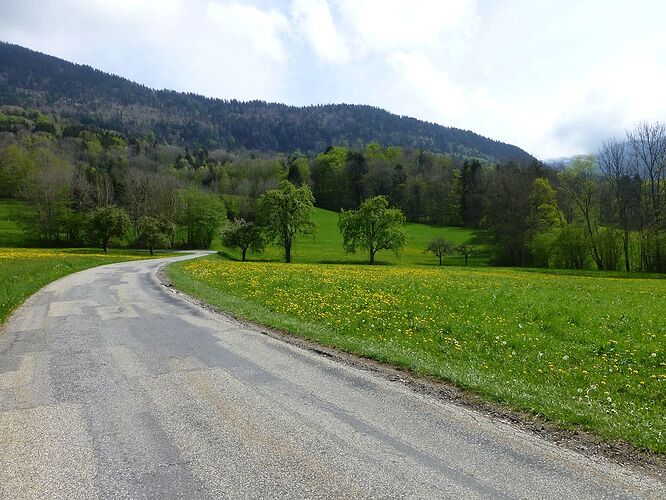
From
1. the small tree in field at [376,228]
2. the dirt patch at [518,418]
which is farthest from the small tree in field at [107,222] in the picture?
the dirt patch at [518,418]

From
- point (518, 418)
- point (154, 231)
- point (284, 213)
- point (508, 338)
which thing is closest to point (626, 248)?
point (284, 213)

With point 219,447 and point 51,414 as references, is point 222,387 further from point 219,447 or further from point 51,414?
point 51,414

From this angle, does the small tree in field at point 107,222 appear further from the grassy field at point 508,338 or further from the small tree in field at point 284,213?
the grassy field at point 508,338

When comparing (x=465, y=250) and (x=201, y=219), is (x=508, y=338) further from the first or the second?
(x=201, y=219)

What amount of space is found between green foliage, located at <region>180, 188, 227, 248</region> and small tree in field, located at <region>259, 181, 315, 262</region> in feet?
92.0

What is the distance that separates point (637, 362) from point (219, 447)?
9.61 meters

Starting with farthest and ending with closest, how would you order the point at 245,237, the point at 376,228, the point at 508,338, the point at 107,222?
the point at 376,228 → the point at 107,222 → the point at 245,237 → the point at 508,338

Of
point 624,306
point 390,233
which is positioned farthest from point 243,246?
point 624,306

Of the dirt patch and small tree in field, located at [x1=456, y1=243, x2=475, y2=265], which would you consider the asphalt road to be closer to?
the dirt patch

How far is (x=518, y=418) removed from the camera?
6.50 meters

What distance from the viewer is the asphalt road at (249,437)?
15.2ft

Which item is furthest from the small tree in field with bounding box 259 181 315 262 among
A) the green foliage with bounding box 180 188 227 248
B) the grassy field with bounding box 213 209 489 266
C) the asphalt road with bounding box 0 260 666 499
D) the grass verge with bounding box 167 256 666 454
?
the asphalt road with bounding box 0 260 666 499

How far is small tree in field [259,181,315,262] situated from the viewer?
59.4m

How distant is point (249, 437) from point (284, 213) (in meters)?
54.6
